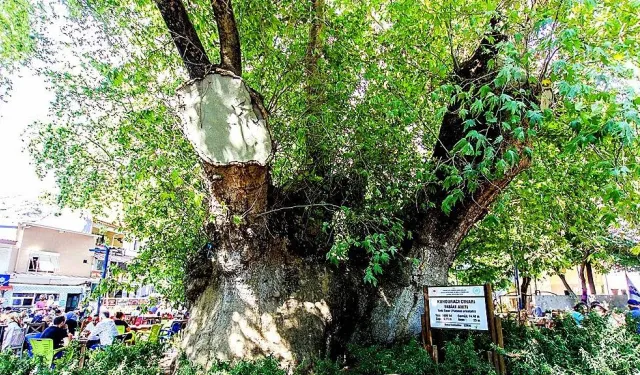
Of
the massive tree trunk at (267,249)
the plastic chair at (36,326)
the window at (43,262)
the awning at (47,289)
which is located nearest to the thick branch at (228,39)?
the massive tree trunk at (267,249)

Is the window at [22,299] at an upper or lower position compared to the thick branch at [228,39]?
lower

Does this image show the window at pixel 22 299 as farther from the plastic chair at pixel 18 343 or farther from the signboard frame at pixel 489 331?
the signboard frame at pixel 489 331

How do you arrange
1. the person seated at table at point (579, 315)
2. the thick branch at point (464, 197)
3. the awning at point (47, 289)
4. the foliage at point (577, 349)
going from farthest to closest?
the awning at point (47, 289) → the person seated at table at point (579, 315) → the thick branch at point (464, 197) → the foliage at point (577, 349)

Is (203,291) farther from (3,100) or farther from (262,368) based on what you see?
(3,100)

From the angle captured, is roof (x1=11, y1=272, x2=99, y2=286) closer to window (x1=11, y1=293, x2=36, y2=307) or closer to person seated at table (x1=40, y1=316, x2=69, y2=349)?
window (x1=11, y1=293, x2=36, y2=307)

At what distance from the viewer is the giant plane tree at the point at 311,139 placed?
3928 mm

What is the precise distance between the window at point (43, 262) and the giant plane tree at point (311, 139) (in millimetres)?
14454

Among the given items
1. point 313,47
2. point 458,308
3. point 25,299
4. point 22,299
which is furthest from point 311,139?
point 25,299

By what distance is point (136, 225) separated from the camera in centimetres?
648

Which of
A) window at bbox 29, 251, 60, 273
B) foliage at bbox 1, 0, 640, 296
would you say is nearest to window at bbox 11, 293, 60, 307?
window at bbox 29, 251, 60, 273

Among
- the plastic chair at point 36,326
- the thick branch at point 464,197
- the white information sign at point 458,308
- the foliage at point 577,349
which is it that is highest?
the thick branch at point 464,197

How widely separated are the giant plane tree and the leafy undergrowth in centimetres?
49

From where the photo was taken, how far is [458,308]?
430 cm

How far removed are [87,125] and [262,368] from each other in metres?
4.84
